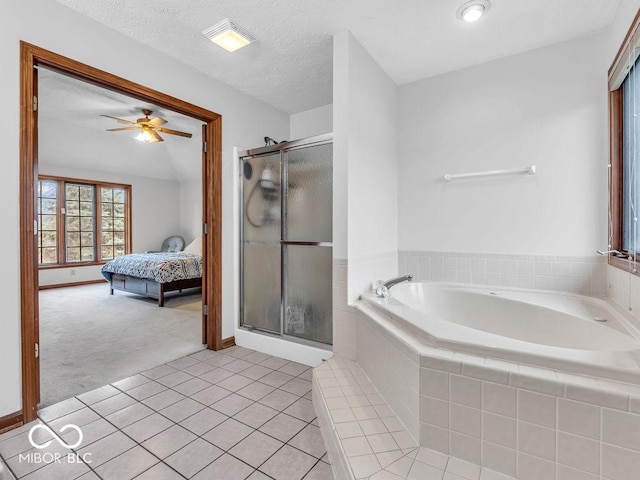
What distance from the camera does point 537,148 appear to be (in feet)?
7.30

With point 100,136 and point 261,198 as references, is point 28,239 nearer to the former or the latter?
point 261,198

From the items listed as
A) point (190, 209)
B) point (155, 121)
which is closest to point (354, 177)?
point (155, 121)

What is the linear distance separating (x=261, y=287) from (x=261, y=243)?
1.29ft

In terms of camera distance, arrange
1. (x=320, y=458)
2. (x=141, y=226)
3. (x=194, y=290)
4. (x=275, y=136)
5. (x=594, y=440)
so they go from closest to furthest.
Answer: (x=594, y=440) → (x=320, y=458) → (x=275, y=136) → (x=194, y=290) → (x=141, y=226)

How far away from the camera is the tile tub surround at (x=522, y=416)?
949 millimetres

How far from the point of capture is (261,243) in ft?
8.95

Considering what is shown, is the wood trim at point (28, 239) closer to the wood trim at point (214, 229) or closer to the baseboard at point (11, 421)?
the baseboard at point (11, 421)

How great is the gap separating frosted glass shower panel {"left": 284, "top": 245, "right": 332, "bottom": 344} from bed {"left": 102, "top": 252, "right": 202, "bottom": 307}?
266cm

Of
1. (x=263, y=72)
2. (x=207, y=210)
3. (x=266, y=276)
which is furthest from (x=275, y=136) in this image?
(x=266, y=276)

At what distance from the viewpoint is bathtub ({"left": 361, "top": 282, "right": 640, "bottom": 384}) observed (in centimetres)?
108

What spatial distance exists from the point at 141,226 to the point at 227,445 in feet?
21.0

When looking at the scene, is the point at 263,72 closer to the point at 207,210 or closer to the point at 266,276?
the point at 207,210

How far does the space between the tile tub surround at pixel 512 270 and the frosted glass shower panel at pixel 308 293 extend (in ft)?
2.75

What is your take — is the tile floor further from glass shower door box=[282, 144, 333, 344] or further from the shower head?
the shower head
